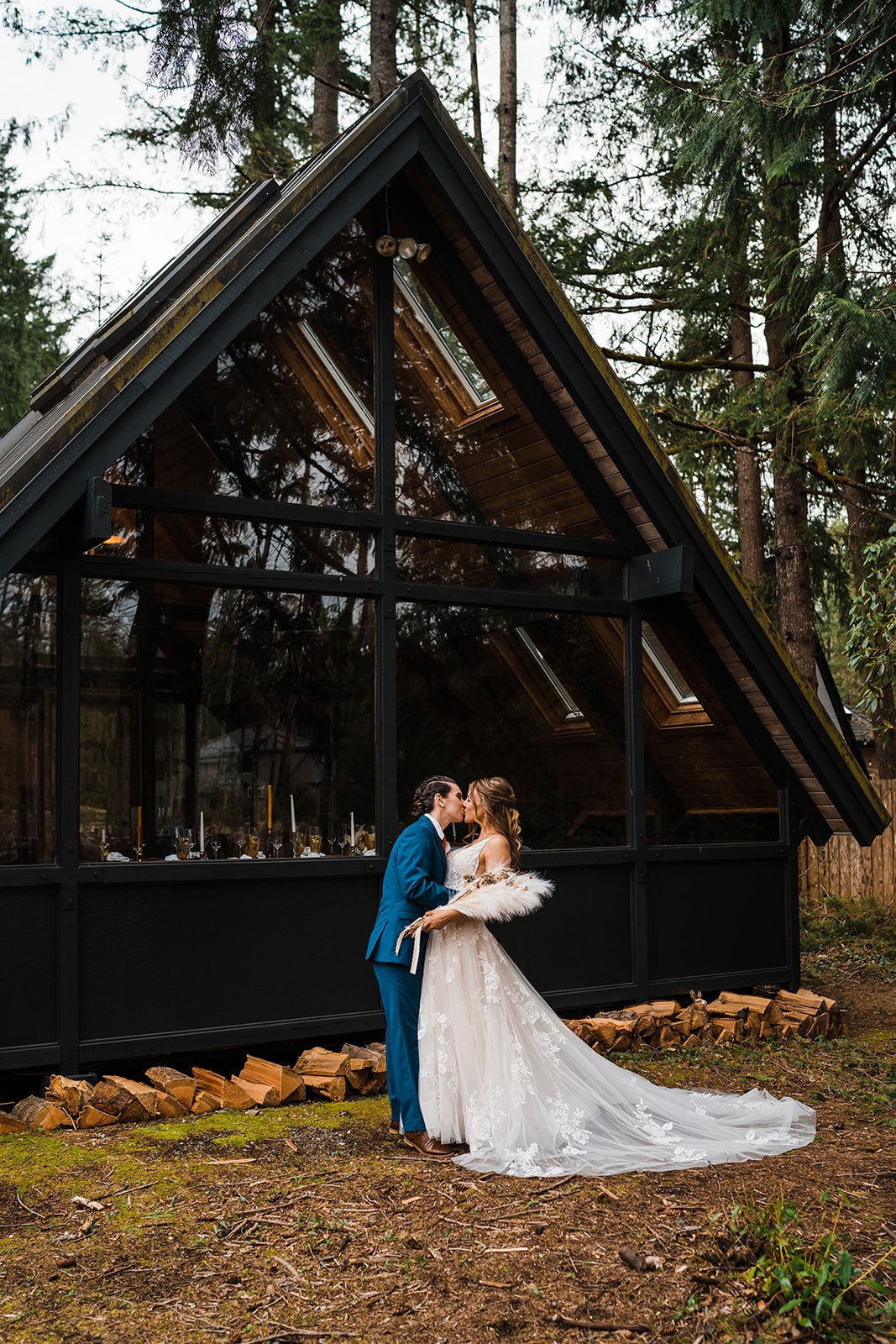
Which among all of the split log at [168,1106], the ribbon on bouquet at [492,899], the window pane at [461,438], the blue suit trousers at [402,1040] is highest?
the window pane at [461,438]

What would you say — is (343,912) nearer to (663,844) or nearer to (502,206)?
(663,844)

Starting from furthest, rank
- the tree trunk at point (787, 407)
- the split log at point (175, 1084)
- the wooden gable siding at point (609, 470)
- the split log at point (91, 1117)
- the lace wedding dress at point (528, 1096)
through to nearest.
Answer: the tree trunk at point (787, 407), the wooden gable siding at point (609, 470), the split log at point (175, 1084), the split log at point (91, 1117), the lace wedding dress at point (528, 1096)

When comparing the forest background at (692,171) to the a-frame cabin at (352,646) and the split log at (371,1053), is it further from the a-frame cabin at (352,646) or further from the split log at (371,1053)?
the split log at (371,1053)

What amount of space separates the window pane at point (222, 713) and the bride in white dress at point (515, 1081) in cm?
154

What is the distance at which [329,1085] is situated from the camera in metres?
6.44

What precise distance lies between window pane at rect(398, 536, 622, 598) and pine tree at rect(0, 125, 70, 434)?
13.0 metres

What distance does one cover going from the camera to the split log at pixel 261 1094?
20.4 ft

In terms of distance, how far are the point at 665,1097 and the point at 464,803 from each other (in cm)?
168

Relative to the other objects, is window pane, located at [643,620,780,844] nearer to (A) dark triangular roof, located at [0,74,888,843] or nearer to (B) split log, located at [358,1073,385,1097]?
(A) dark triangular roof, located at [0,74,888,843]

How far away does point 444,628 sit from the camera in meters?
7.48

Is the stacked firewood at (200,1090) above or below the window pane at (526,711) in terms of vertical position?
below

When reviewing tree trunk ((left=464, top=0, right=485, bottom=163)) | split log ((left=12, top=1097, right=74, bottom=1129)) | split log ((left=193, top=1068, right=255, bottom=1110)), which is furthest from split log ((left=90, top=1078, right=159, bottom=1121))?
tree trunk ((left=464, top=0, right=485, bottom=163))

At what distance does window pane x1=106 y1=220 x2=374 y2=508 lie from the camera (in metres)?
6.72

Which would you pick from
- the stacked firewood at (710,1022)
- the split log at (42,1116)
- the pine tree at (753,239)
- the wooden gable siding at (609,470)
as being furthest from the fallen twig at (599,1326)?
the pine tree at (753,239)
